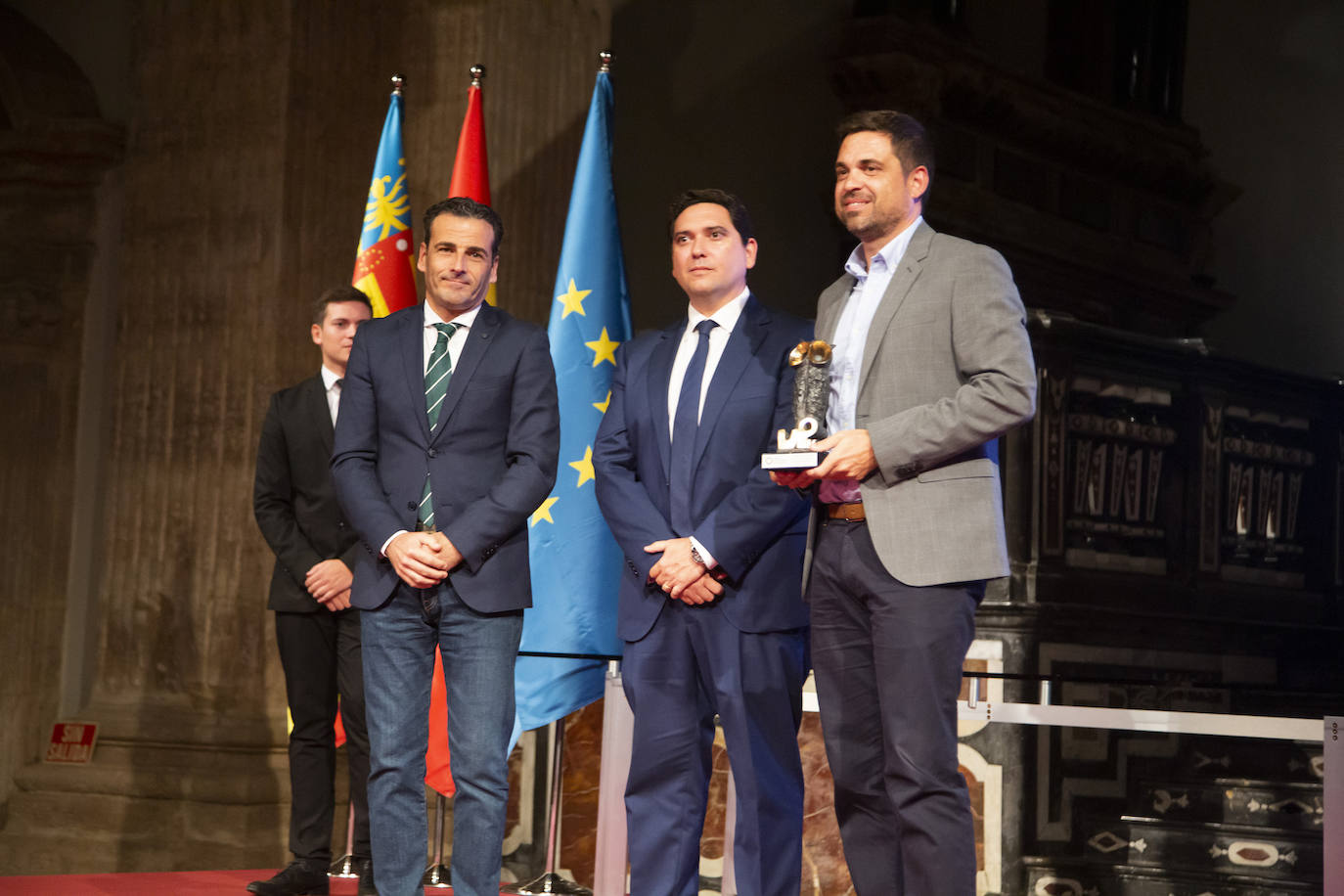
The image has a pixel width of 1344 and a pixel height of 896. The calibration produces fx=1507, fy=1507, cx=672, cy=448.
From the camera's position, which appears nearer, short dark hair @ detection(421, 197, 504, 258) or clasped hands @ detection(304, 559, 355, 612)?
short dark hair @ detection(421, 197, 504, 258)

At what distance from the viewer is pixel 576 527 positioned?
4.22 meters

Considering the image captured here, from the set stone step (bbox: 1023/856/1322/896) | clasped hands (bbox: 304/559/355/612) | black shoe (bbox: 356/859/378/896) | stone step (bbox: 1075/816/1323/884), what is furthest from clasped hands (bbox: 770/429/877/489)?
stone step (bbox: 1075/816/1323/884)

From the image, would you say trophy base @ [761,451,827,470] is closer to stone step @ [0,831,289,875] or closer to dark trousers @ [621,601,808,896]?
dark trousers @ [621,601,808,896]

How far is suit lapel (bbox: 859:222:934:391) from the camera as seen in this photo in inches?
101

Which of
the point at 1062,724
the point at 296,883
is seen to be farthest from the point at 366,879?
the point at 1062,724

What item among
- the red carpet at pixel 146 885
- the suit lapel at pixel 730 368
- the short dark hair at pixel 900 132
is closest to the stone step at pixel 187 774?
the red carpet at pixel 146 885

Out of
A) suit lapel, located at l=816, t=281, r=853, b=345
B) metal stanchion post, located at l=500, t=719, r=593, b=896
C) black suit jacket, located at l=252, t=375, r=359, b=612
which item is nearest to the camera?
suit lapel, located at l=816, t=281, r=853, b=345

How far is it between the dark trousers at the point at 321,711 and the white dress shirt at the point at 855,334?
159cm

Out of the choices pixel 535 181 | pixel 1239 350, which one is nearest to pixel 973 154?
pixel 1239 350

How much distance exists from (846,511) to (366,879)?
174 centimetres

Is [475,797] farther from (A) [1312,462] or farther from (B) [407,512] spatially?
(A) [1312,462]

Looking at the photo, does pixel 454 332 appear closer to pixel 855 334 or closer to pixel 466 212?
pixel 466 212

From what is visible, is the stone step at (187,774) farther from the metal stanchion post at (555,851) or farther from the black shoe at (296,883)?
the black shoe at (296,883)

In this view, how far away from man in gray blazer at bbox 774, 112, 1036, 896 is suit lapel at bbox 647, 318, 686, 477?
1.37 feet
